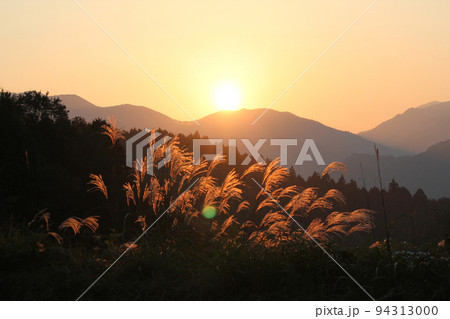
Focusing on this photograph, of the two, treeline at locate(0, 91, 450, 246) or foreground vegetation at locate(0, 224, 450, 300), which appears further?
treeline at locate(0, 91, 450, 246)

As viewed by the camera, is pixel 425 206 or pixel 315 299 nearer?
pixel 315 299

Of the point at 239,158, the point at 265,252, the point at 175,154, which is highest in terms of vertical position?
→ the point at 239,158

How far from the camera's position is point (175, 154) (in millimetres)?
8383

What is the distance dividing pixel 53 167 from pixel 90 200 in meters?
3.04

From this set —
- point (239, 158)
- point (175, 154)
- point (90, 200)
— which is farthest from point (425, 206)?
point (175, 154)

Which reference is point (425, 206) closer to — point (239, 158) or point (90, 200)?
point (239, 158)

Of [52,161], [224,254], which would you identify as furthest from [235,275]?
[52,161]

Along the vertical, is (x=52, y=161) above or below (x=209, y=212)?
above

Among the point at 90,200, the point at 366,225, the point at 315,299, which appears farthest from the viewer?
the point at 90,200

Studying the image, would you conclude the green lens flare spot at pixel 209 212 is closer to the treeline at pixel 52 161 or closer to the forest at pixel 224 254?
the forest at pixel 224 254

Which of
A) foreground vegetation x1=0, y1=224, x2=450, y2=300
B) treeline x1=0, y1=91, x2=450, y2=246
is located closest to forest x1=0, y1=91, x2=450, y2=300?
foreground vegetation x1=0, y1=224, x2=450, y2=300

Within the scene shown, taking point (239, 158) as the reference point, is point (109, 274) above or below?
below

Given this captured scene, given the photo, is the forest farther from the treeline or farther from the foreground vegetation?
the treeline

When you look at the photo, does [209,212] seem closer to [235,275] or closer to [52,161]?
[235,275]
